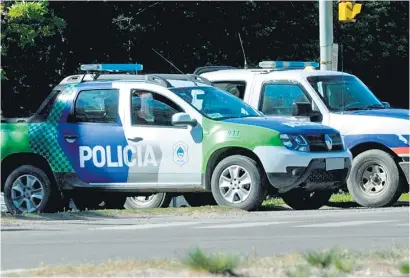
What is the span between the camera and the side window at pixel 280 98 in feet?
61.2

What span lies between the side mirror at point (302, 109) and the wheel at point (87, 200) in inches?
115

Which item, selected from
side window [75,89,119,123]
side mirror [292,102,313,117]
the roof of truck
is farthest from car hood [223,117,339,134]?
the roof of truck

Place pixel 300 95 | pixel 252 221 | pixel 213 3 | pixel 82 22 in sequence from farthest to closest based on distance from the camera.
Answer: pixel 213 3, pixel 82 22, pixel 300 95, pixel 252 221

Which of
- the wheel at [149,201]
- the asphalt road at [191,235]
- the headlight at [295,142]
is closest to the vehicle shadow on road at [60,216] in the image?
the asphalt road at [191,235]

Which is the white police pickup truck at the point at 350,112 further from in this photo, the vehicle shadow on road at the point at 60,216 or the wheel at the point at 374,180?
the vehicle shadow on road at the point at 60,216

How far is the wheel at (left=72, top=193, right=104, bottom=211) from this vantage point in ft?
58.5

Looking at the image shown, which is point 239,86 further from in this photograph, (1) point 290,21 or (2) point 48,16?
(1) point 290,21

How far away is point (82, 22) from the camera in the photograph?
1131 inches

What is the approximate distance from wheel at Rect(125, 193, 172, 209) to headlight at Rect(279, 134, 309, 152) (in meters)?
2.91

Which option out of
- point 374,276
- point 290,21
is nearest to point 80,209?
point 374,276

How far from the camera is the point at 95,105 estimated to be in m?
17.5

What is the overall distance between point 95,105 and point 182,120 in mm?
1487

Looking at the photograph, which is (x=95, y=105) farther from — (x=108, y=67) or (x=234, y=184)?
(x=234, y=184)

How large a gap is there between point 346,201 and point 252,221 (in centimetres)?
493
